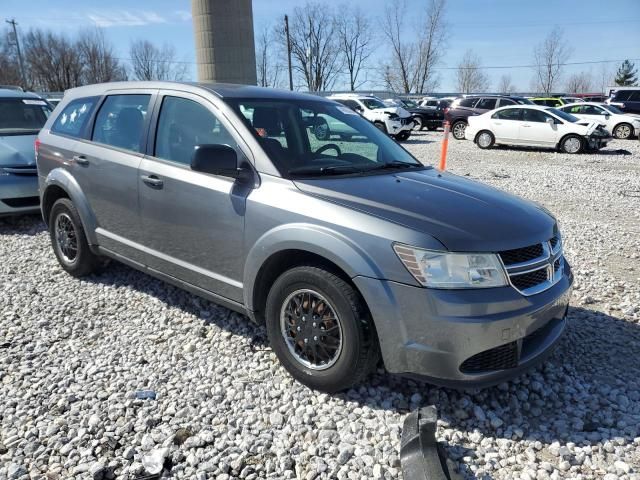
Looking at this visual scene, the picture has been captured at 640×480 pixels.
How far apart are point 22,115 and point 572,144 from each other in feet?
51.8

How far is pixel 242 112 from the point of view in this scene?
351cm

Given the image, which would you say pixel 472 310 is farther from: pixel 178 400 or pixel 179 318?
pixel 179 318

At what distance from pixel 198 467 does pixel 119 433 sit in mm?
540

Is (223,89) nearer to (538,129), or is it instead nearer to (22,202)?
(22,202)

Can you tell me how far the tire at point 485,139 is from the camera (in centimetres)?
1806

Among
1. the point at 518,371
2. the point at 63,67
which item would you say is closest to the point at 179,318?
the point at 518,371

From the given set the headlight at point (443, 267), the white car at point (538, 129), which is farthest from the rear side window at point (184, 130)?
the white car at point (538, 129)

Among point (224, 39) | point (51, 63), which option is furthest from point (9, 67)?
point (224, 39)

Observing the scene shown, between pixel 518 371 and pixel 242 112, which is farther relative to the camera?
pixel 242 112

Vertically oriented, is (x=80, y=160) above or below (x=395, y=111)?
below

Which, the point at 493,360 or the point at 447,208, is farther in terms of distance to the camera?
the point at 447,208

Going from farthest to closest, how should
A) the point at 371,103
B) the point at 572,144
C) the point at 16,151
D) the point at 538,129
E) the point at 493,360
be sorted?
the point at 371,103
the point at 538,129
the point at 572,144
the point at 16,151
the point at 493,360

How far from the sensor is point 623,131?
68.9 ft

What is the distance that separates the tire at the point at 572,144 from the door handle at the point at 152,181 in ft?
53.6
